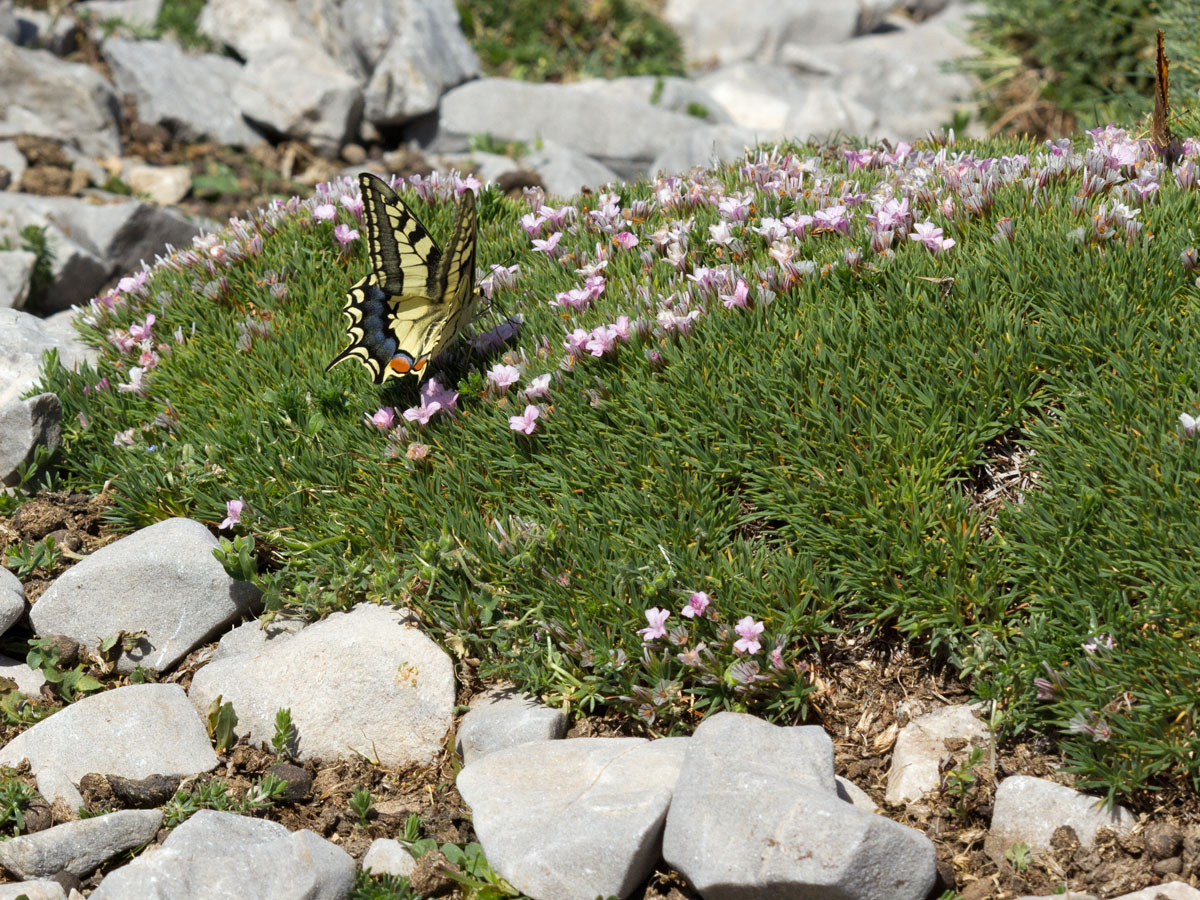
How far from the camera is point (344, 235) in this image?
6.57 m

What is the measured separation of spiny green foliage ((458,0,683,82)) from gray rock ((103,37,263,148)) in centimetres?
429

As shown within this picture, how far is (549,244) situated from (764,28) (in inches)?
627

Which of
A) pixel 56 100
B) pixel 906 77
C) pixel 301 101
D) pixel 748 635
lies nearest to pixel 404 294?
pixel 748 635

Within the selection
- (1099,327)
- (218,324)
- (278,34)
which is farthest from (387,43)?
(1099,327)

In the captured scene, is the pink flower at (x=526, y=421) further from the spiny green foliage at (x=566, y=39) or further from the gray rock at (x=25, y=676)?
the spiny green foliage at (x=566, y=39)

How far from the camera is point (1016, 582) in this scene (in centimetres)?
427

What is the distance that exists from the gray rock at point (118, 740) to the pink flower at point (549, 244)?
318cm

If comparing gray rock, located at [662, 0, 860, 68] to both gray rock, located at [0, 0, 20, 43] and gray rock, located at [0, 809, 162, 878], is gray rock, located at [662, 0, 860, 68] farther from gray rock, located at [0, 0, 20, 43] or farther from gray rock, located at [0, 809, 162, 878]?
gray rock, located at [0, 809, 162, 878]

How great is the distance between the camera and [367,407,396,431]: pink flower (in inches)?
204

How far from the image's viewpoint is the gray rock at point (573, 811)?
145 inches

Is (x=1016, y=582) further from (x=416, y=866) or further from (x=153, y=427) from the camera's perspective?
(x=153, y=427)

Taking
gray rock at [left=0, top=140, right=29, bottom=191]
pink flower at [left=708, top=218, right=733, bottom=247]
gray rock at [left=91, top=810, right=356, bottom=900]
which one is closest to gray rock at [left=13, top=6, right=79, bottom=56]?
gray rock at [left=0, top=140, right=29, bottom=191]

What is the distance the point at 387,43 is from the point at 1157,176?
11955 mm

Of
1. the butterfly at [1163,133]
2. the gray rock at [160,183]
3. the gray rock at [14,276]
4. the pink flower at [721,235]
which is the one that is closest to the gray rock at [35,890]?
the pink flower at [721,235]
